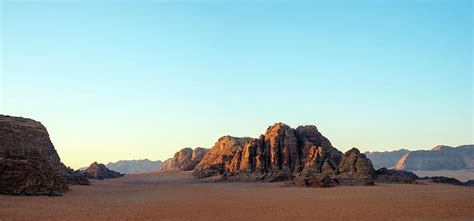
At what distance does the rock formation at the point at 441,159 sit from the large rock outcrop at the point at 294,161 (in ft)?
335

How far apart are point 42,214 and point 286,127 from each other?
165 ft

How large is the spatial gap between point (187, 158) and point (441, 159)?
100204 millimetres

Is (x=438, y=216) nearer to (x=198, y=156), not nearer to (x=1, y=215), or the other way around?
(x=1, y=215)

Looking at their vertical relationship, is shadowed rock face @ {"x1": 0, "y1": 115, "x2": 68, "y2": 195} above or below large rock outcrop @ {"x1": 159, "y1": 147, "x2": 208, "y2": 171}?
below

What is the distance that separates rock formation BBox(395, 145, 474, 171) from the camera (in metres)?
152

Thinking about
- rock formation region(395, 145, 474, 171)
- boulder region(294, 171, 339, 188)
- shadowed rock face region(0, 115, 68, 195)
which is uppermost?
rock formation region(395, 145, 474, 171)

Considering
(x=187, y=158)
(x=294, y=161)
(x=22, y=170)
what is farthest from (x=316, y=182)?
(x=187, y=158)

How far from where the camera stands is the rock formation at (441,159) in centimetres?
15188

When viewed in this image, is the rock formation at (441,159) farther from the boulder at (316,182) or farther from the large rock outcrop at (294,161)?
the boulder at (316,182)

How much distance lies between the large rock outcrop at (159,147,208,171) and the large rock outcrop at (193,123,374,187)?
103 feet

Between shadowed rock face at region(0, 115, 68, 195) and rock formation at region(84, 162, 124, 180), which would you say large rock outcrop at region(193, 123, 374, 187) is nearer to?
rock formation at region(84, 162, 124, 180)

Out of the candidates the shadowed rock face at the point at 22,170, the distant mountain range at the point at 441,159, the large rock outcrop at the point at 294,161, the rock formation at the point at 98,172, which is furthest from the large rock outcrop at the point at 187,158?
the distant mountain range at the point at 441,159

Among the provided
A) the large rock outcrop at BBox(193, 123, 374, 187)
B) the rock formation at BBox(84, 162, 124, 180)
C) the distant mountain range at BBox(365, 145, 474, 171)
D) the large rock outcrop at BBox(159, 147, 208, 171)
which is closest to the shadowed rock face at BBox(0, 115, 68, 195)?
the large rock outcrop at BBox(193, 123, 374, 187)

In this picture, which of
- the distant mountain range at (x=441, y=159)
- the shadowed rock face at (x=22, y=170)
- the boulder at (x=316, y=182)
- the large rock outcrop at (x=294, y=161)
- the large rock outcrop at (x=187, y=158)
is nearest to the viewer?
the shadowed rock face at (x=22, y=170)
